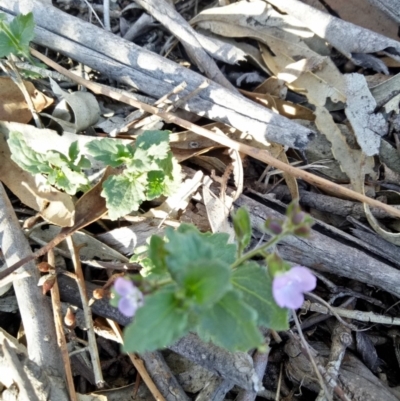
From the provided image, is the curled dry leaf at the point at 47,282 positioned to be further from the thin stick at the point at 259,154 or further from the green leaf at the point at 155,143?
the thin stick at the point at 259,154

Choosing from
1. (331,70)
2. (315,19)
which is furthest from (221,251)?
(315,19)

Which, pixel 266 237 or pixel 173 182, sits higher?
pixel 173 182

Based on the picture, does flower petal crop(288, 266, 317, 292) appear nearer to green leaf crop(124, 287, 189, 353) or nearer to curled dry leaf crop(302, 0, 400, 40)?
green leaf crop(124, 287, 189, 353)

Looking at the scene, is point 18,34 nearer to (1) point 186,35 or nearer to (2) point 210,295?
(1) point 186,35

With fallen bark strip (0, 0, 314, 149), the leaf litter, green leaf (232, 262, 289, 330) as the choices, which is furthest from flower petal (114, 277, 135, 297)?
fallen bark strip (0, 0, 314, 149)

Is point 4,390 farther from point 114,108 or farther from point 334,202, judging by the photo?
point 334,202

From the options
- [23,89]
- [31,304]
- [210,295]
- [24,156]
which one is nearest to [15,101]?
[23,89]

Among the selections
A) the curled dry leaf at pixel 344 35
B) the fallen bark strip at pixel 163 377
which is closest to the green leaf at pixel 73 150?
the fallen bark strip at pixel 163 377
